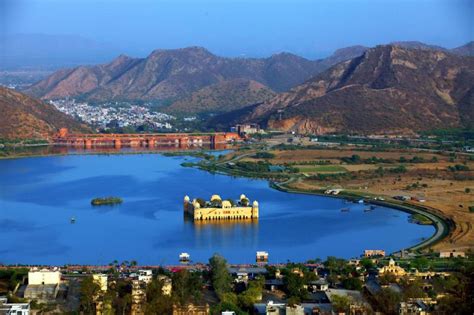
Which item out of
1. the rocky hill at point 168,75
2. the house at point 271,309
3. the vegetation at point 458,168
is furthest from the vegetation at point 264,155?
the rocky hill at point 168,75

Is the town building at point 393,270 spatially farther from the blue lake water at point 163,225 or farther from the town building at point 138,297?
the town building at point 138,297

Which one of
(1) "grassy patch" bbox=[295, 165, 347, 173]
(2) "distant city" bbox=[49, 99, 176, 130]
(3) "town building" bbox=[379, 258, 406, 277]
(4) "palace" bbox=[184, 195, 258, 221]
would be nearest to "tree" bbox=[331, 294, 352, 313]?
(3) "town building" bbox=[379, 258, 406, 277]

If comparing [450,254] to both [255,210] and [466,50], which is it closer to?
[255,210]

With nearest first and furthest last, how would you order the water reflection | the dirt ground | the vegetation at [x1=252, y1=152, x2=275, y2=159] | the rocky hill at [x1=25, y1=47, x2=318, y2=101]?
the dirt ground → the vegetation at [x1=252, y1=152, x2=275, y2=159] → the water reflection → the rocky hill at [x1=25, y1=47, x2=318, y2=101]

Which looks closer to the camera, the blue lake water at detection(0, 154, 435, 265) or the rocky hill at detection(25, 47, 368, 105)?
the blue lake water at detection(0, 154, 435, 265)

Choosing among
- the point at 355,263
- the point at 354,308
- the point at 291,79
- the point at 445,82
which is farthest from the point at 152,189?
the point at 291,79

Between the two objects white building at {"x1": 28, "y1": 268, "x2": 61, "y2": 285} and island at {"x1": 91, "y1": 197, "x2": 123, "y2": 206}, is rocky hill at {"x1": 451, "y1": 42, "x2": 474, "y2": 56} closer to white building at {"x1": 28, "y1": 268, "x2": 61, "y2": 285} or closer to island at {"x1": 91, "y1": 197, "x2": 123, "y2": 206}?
island at {"x1": 91, "y1": 197, "x2": 123, "y2": 206}

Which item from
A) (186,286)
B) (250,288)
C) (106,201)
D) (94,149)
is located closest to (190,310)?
(186,286)
